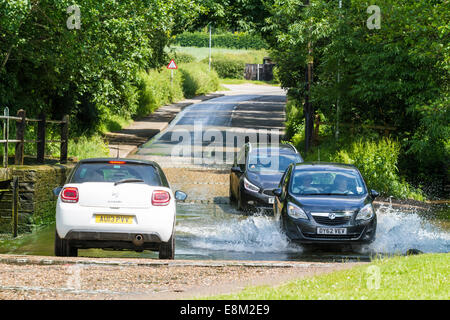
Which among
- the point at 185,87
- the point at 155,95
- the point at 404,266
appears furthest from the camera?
the point at 185,87

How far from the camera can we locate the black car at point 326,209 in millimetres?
13375

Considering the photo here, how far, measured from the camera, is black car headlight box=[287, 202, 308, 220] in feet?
44.3

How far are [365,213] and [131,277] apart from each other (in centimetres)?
540

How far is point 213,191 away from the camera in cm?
2288

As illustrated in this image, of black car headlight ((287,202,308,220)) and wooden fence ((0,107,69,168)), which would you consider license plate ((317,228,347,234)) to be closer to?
black car headlight ((287,202,308,220))

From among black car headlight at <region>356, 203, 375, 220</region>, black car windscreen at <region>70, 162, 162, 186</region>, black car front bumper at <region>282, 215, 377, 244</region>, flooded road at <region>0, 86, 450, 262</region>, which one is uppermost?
black car windscreen at <region>70, 162, 162, 186</region>

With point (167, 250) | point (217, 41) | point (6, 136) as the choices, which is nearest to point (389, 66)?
point (6, 136)

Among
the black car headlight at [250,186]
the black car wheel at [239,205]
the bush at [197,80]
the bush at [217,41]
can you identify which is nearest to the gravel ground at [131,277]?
the black car headlight at [250,186]

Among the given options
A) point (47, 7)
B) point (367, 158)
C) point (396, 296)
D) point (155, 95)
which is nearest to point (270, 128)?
point (155, 95)

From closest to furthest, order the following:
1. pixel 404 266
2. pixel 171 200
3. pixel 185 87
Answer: pixel 404 266 < pixel 171 200 < pixel 185 87

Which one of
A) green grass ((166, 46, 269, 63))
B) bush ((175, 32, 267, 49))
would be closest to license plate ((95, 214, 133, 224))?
green grass ((166, 46, 269, 63))

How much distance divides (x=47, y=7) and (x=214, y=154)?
14.0 metres

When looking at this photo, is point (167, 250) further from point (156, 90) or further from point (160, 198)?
point (156, 90)
